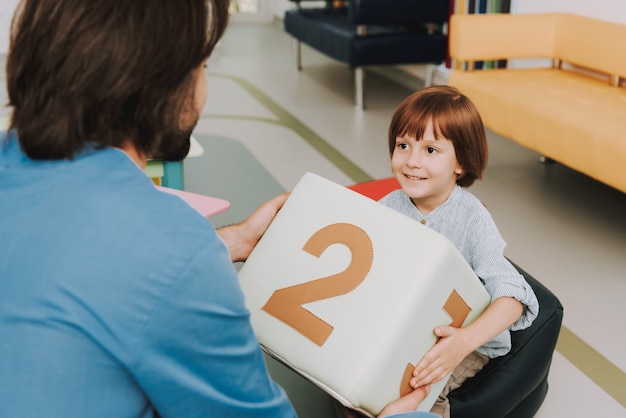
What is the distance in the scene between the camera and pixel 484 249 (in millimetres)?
1540

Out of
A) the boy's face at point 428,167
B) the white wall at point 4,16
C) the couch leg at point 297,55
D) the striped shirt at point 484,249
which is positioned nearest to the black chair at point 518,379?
the striped shirt at point 484,249

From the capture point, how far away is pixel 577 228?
2.88 metres

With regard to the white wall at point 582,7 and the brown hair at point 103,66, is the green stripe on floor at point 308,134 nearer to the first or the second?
the white wall at point 582,7

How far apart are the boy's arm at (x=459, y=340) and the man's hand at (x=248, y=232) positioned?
1.55 ft

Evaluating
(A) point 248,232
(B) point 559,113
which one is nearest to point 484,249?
(A) point 248,232

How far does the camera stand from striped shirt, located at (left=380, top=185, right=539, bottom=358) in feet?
4.89

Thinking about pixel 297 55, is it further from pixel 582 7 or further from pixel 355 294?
pixel 355 294

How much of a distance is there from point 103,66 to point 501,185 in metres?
2.78

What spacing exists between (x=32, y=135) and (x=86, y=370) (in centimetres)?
27

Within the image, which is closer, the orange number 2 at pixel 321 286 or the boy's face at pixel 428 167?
the orange number 2 at pixel 321 286

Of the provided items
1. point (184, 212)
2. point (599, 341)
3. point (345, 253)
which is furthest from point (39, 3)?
point (599, 341)

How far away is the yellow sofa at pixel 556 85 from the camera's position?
2719mm

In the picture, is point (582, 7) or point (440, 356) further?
point (582, 7)

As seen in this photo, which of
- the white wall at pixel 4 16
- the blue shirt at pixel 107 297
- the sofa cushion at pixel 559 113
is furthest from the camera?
the white wall at pixel 4 16
